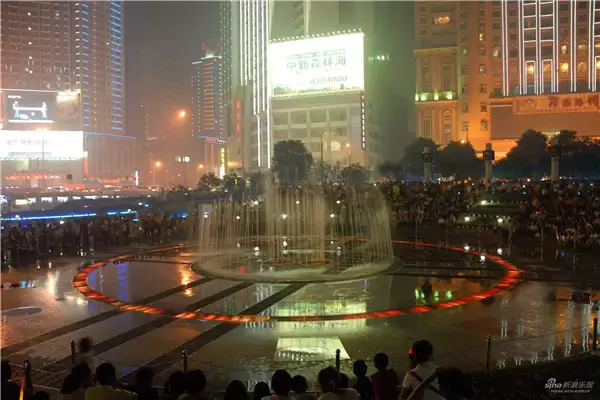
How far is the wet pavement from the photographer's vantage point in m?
8.56

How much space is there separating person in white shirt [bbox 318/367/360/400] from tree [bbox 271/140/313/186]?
237 feet

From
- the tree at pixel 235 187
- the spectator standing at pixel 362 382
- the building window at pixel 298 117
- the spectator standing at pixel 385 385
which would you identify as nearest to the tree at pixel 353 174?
the tree at pixel 235 187

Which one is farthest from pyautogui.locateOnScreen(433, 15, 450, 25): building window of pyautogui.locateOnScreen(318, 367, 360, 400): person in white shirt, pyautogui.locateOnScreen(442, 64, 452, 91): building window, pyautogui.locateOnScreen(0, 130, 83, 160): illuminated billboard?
pyautogui.locateOnScreen(318, 367, 360, 400): person in white shirt

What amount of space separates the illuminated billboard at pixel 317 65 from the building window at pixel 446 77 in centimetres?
1808

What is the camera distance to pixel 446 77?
94.9m

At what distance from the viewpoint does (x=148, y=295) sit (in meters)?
14.1

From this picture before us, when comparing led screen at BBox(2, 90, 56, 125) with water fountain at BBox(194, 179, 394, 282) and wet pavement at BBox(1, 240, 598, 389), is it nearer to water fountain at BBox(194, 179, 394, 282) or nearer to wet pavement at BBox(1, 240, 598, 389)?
water fountain at BBox(194, 179, 394, 282)

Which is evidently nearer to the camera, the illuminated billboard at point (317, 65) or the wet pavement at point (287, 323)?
the wet pavement at point (287, 323)

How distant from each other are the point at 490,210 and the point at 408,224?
5.28 metres

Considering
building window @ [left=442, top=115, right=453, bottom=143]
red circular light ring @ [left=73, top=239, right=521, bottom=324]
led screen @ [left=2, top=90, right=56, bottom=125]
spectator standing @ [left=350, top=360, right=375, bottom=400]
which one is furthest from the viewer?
building window @ [left=442, top=115, right=453, bottom=143]

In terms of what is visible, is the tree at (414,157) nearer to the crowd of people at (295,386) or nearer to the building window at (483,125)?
the building window at (483,125)

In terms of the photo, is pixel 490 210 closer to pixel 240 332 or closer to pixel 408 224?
pixel 408 224

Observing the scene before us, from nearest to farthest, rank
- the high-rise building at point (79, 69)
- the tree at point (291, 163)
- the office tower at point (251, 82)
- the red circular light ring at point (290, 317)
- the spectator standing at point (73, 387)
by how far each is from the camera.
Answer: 1. the spectator standing at point (73, 387)
2. the red circular light ring at point (290, 317)
3. the tree at point (291, 163)
4. the office tower at point (251, 82)
5. the high-rise building at point (79, 69)

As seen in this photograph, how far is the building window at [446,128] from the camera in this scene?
306 feet
